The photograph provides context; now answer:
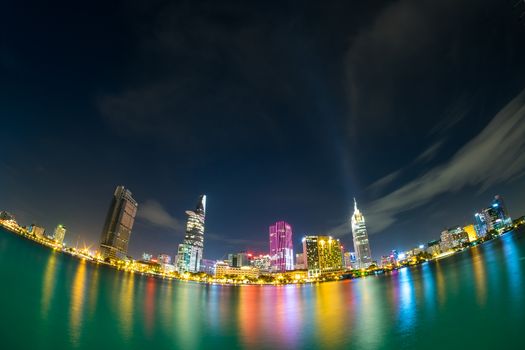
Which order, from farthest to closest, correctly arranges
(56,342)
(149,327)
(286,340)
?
(149,327), (286,340), (56,342)

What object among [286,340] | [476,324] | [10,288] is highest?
[10,288]

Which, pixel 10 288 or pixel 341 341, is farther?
pixel 10 288

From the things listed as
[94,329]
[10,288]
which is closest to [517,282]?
[94,329]

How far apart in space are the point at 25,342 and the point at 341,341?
21.1m

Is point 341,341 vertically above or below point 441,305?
below

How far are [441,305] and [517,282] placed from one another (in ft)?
32.8

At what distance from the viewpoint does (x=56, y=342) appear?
56.0ft

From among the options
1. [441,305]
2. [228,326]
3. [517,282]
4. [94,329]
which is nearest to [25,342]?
[94,329]

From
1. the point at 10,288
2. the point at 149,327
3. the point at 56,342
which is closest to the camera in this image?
the point at 56,342

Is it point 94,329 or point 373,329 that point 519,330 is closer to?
point 373,329

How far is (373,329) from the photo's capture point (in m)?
21.4

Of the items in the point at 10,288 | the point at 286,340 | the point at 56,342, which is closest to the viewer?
the point at 56,342

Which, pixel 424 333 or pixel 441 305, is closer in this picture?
pixel 424 333

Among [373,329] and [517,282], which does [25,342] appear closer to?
[373,329]
